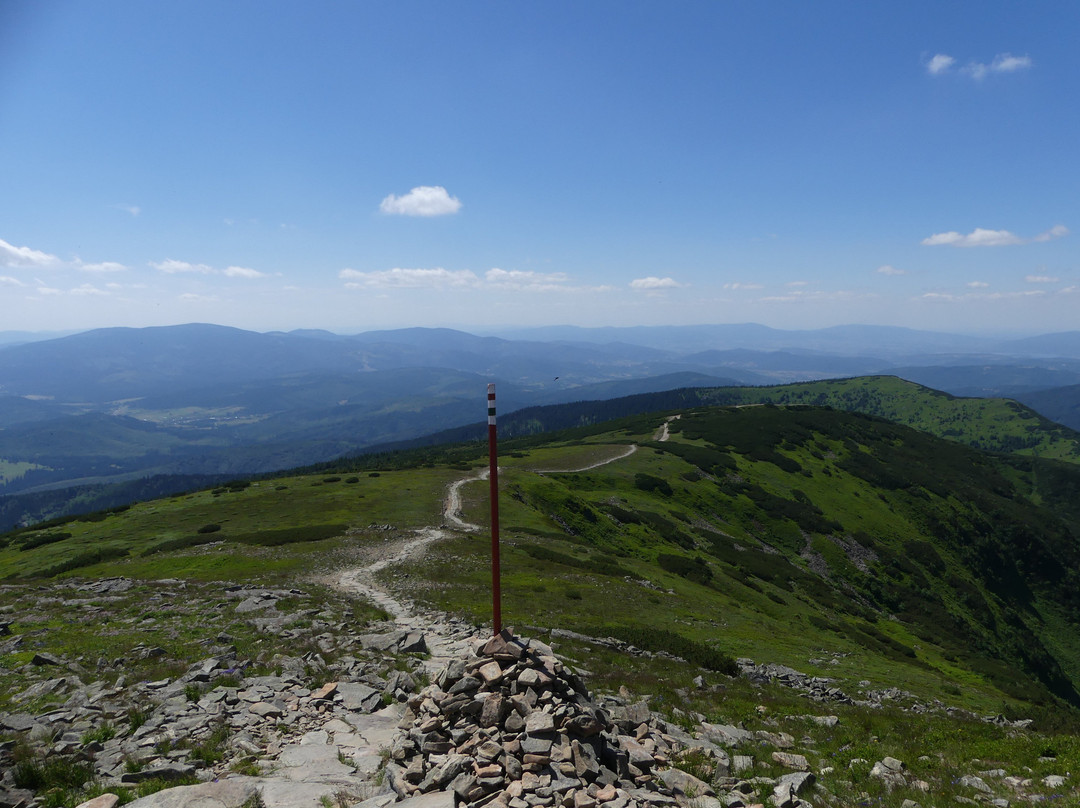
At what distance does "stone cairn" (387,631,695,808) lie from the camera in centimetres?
999

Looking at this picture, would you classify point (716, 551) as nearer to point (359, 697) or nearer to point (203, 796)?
point (359, 697)

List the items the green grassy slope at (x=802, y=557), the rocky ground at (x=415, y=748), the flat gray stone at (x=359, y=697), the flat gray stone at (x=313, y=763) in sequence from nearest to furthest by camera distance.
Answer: the rocky ground at (x=415, y=748) → the flat gray stone at (x=313, y=763) → the flat gray stone at (x=359, y=697) → the green grassy slope at (x=802, y=557)

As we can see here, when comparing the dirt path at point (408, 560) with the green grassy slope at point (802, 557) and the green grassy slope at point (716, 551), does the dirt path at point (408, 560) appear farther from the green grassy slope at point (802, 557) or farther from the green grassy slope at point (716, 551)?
the green grassy slope at point (802, 557)

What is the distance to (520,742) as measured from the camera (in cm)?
1091

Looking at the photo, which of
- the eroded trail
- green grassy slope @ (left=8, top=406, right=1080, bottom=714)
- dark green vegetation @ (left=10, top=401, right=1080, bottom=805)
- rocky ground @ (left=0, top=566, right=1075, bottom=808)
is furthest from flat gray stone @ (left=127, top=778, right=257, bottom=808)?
green grassy slope @ (left=8, top=406, right=1080, bottom=714)

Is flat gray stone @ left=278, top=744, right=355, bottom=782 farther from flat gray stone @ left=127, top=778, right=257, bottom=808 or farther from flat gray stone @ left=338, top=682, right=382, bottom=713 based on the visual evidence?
flat gray stone @ left=338, top=682, right=382, bottom=713

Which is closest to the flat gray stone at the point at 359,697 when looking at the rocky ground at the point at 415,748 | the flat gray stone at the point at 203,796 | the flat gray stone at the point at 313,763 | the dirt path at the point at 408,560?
the rocky ground at the point at 415,748

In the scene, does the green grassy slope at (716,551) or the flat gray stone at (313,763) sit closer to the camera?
the flat gray stone at (313,763)

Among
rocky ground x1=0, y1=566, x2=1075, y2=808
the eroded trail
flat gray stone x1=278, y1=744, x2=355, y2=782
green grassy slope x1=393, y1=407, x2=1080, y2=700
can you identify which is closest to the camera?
rocky ground x1=0, y1=566, x2=1075, y2=808

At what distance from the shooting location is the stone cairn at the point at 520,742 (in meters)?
9.99

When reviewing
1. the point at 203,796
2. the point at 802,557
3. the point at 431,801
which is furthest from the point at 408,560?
the point at 802,557

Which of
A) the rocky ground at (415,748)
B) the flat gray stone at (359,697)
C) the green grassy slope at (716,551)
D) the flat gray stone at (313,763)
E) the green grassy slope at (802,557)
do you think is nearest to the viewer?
the rocky ground at (415,748)

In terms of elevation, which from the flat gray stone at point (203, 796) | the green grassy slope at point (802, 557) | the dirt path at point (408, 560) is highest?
the flat gray stone at point (203, 796)

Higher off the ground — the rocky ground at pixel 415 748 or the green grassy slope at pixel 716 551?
the rocky ground at pixel 415 748
